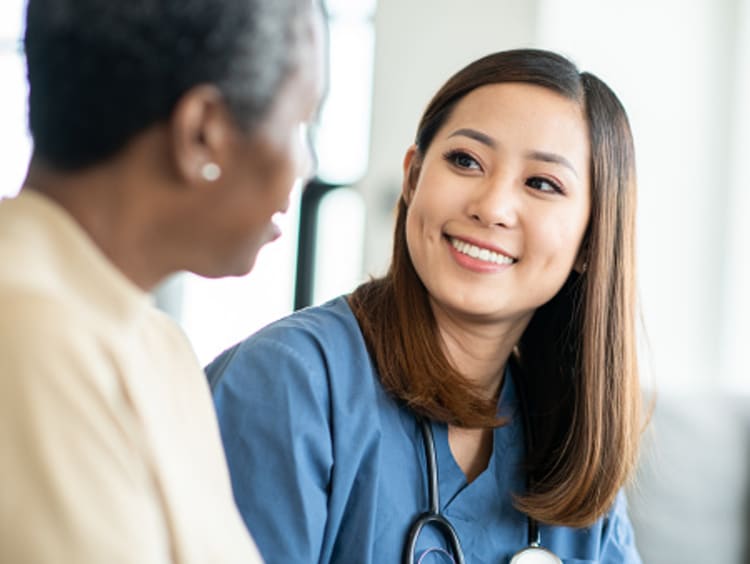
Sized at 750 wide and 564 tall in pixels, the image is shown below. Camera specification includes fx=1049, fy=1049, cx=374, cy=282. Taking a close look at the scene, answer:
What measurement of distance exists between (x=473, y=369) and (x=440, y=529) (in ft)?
0.86

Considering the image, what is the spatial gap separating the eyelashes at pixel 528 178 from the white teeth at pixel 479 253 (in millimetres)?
100

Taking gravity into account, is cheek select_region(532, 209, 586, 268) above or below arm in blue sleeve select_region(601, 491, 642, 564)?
above

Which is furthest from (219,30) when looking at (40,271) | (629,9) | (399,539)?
(629,9)

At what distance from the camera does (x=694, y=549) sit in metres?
1.87

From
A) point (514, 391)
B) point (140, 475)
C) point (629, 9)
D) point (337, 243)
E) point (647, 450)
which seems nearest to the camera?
point (140, 475)

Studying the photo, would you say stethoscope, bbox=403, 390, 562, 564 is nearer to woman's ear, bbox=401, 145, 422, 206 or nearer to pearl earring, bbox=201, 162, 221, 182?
woman's ear, bbox=401, 145, 422, 206

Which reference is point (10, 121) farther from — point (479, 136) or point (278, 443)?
point (278, 443)

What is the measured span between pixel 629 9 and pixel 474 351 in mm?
2414

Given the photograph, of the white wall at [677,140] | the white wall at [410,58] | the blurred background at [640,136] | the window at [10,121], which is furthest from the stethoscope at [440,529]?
the window at [10,121]

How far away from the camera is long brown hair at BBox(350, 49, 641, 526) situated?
4.58ft

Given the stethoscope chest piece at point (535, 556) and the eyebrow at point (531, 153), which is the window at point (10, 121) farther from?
the stethoscope chest piece at point (535, 556)

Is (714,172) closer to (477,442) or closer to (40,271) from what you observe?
(477,442)

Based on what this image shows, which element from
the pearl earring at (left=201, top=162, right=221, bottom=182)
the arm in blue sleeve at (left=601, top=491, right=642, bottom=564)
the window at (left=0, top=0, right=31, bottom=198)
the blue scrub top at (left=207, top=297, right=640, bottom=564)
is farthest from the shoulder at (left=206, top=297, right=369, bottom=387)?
the window at (left=0, top=0, right=31, bottom=198)

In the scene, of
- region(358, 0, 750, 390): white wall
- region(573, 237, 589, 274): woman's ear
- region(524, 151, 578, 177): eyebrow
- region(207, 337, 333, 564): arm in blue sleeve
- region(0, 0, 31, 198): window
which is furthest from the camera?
region(0, 0, 31, 198): window
